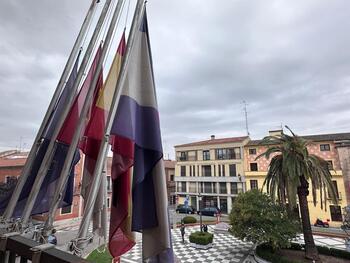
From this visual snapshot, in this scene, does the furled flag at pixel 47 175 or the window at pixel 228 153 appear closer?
the furled flag at pixel 47 175

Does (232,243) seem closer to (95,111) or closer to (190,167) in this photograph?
(95,111)

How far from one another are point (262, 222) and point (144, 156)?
481 inches

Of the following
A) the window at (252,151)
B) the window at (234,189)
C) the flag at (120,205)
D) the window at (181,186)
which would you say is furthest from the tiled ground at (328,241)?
the window at (181,186)

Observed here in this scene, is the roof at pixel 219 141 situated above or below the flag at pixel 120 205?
above

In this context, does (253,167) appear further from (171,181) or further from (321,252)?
(171,181)

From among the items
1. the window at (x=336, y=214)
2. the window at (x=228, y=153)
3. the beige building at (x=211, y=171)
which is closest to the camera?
the window at (x=336, y=214)

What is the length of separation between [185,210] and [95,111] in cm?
3037

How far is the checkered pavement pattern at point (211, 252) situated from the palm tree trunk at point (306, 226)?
3493mm

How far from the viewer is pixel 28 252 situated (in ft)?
5.74

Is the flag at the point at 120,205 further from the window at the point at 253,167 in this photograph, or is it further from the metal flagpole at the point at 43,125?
the window at the point at 253,167

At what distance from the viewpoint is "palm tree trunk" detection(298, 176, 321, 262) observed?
38.9ft

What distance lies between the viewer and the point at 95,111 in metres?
3.18

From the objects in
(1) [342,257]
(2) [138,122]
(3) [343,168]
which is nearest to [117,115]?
(2) [138,122]

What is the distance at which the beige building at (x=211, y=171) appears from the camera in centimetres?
3156
